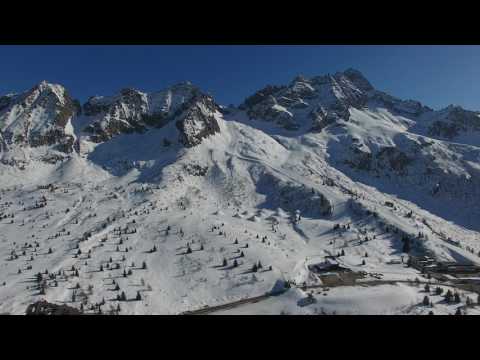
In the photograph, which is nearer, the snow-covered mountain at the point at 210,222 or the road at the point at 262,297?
the road at the point at 262,297

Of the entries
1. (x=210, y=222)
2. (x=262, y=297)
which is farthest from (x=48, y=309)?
(x=210, y=222)

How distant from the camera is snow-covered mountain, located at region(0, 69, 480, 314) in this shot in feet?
226

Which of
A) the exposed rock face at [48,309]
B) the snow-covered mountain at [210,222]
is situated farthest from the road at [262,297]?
the exposed rock face at [48,309]

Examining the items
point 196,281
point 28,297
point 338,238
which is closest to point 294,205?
point 338,238

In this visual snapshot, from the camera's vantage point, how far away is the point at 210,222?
107 metres

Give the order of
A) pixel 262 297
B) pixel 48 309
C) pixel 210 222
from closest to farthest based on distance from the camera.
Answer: pixel 48 309, pixel 262 297, pixel 210 222

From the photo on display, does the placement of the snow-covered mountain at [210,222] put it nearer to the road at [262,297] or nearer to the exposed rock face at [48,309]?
the road at [262,297]

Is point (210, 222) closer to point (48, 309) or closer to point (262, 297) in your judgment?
point (262, 297)

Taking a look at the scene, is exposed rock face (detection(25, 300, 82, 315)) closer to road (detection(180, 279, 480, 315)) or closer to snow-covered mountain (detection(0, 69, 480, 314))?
snow-covered mountain (detection(0, 69, 480, 314))

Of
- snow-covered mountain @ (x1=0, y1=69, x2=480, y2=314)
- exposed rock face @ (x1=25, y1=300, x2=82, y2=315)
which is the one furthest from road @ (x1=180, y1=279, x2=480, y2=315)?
exposed rock face @ (x1=25, y1=300, x2=82, y2=315)

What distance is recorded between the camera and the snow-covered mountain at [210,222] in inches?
2712
